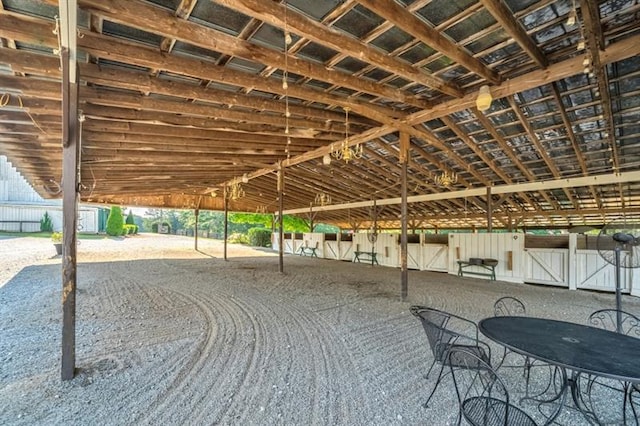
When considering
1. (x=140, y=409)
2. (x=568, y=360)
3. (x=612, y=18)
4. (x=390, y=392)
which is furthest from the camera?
(x=612, y=18)

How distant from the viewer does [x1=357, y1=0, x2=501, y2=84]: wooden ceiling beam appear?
8.23ft

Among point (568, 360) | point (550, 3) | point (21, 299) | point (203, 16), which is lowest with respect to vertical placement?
point (21, 299)

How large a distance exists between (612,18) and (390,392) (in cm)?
450

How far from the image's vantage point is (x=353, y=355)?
3.15 meters

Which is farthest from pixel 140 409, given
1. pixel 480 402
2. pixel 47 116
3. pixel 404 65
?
pixel 47 116

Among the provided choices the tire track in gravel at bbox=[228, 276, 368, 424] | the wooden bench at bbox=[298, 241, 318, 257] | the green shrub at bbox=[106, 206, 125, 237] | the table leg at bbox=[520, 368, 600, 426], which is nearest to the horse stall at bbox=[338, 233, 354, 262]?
the wooden bench at bbox=[298, 241, 318, 257]

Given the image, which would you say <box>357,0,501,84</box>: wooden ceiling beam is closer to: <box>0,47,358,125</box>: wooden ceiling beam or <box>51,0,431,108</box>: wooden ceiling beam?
<box>51,0,431,108</box>: wooden ceiling beam

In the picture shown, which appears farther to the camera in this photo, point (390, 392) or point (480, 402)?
point (390, 392)

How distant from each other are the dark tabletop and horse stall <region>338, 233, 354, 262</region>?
11146 mm

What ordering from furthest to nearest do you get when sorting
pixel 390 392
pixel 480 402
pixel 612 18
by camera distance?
pixel 612 18
pixel 390 392
pixel 480 402

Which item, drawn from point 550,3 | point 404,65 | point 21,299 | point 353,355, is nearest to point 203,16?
point 404,65

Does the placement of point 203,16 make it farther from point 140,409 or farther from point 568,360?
point 568,360

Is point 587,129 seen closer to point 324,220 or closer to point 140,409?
point 140,409

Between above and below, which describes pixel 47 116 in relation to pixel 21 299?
above
